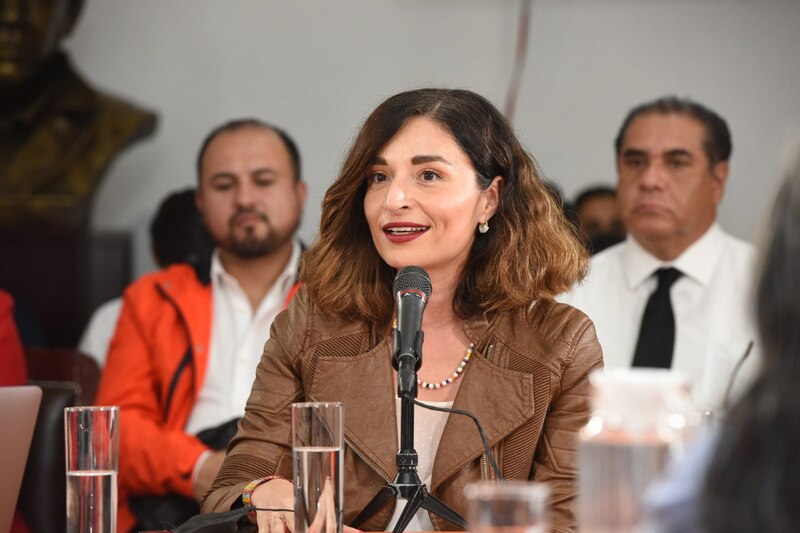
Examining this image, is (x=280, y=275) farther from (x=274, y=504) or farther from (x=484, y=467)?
(x=274, y=504)

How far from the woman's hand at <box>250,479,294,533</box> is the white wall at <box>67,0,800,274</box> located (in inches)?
106

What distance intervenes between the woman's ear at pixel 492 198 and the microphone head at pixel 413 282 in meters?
0.60

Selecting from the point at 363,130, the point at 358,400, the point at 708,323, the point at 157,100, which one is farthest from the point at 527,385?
the point at 157,100

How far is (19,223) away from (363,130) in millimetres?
2134

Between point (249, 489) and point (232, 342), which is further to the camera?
point (232, 342)

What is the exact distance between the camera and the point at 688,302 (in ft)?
11.3

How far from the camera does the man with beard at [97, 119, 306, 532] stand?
10.2 ft

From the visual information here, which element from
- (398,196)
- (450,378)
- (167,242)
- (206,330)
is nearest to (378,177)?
(398,196)

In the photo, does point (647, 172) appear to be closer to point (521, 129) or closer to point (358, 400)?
point (521, 129)

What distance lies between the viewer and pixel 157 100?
4516 millimetres

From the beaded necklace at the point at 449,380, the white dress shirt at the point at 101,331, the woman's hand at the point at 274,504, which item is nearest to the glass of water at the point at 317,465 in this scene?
the woman's hand at the point at 274,504

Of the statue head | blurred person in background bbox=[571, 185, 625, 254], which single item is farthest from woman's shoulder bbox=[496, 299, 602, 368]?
the statue head

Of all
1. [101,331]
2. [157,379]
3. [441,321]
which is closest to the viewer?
[441,321]

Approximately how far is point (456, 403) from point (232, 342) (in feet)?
4.58
